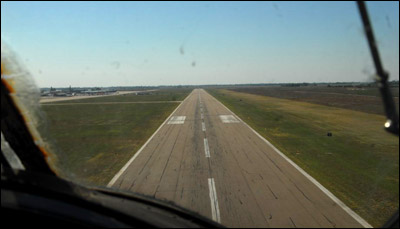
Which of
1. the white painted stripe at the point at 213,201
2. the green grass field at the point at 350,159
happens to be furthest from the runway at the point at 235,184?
the green grass field at the point at 350,159

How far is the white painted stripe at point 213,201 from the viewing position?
21.5 feet

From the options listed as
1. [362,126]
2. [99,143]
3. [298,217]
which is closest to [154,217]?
[298,217]

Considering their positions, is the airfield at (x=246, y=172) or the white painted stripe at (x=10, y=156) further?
the airfield at (x=246, y=172)

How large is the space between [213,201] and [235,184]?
5.25 ft

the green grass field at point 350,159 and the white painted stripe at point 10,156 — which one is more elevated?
the white painted stripe at point 10,156

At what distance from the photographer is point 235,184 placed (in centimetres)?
894

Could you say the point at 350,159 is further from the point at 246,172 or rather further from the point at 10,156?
the point at 10,156

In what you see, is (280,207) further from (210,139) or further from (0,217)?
(210,139)

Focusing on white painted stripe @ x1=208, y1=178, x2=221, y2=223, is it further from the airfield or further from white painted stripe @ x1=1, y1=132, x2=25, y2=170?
white painted stripe @ x1=1, y1=132, x2=25, y2=170

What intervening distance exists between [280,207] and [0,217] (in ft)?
21.4

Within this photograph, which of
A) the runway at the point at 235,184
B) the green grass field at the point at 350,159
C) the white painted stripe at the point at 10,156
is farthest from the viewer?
the green grass field at the point at 350,159

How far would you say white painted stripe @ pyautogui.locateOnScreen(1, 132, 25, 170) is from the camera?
170 cm

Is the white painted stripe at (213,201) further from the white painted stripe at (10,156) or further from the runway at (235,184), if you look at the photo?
the white painted stripe at (10,156)

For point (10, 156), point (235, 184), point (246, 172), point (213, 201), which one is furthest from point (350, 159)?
point (10, 156)
